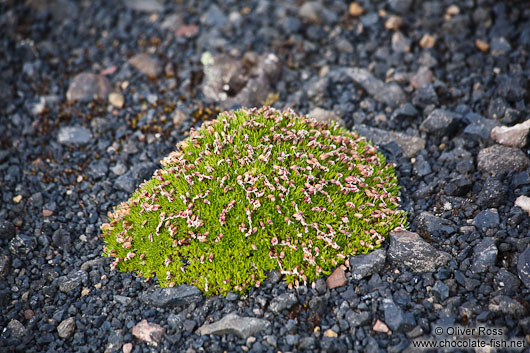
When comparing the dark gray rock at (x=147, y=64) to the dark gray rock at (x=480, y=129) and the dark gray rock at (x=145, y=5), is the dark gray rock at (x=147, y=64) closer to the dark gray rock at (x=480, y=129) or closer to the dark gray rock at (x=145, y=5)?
the dark gray rock at (x=145, y=5)

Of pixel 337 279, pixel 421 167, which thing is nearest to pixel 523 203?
pixel 421 167

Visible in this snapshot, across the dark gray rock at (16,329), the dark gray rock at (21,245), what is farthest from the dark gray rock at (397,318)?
the dark gray rock at (21,245)

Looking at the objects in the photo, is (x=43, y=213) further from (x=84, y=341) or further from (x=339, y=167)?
(x=339, y=167)

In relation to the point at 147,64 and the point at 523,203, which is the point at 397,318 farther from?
the point at 147,64

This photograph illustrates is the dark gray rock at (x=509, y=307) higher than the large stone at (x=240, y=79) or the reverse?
the reverse

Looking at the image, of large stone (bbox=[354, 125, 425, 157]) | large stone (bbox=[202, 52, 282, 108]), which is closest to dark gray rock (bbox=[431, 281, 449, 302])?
large stone (bbox=[354, 125, 425, 157])

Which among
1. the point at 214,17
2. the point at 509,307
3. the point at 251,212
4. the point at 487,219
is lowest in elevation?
the point at 509,307
